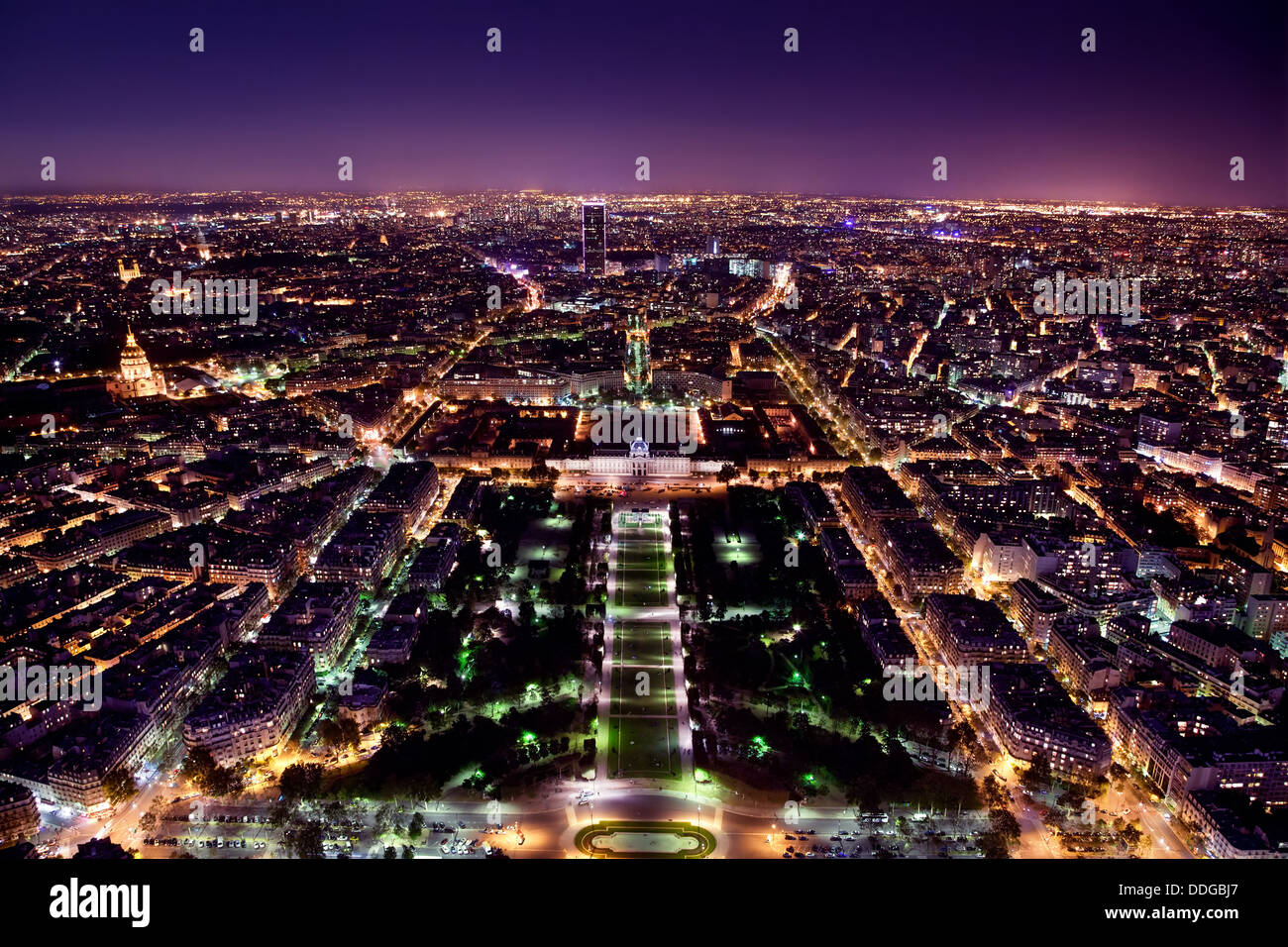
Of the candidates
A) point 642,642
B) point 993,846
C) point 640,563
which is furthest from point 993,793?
point 640,563

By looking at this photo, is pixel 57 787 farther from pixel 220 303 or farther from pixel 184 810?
pixel 220 303

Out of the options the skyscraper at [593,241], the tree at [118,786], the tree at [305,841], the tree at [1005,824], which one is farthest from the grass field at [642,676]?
the skyscraper at [593,241]

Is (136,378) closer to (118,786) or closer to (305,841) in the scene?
(118,786)

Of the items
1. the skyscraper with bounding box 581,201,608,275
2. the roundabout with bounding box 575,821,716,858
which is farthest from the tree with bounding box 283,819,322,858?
the skyscraper with bounding box 581,201,608,275

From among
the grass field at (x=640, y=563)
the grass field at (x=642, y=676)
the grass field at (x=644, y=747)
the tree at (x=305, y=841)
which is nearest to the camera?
the tree at (x=305, y=841)

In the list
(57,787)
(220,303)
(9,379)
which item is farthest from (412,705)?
(220,303)

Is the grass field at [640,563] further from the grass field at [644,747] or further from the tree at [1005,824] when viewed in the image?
the tree at [1005,824]
